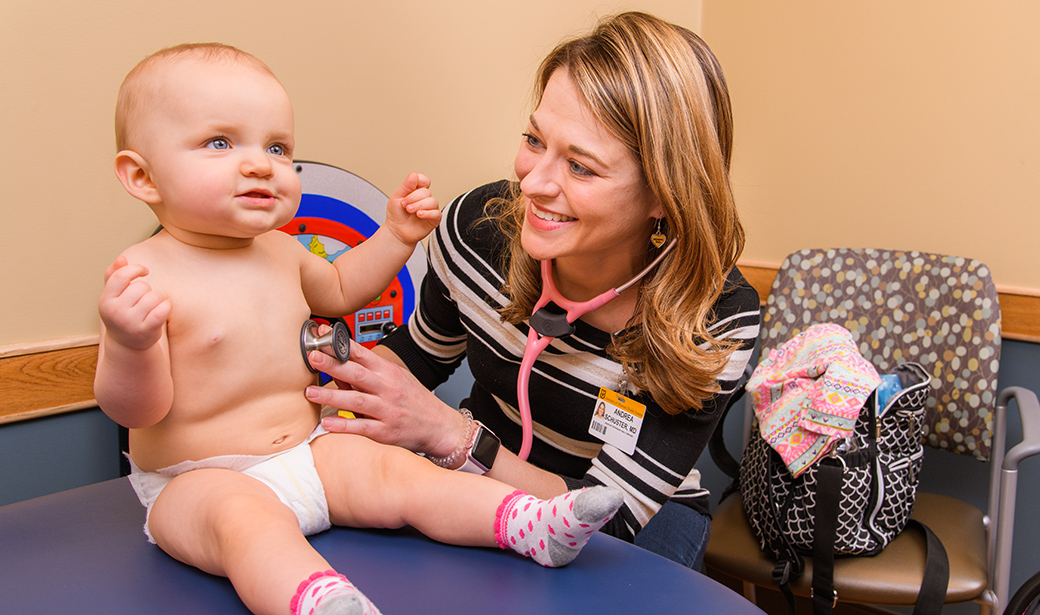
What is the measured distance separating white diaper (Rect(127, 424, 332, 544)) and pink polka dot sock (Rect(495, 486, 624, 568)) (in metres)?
0.22

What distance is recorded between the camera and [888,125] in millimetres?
A: 2021

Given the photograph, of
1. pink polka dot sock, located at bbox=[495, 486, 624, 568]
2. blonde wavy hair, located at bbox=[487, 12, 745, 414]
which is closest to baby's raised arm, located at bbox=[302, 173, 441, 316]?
blonde wavy hair, located at bbox=[487, 12, 745, 414]

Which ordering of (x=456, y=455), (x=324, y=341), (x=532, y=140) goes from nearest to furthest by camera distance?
(x=324, y=341), (x=456, y=455), (x=532, y=140)

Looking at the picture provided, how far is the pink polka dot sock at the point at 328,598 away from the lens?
0.57 m

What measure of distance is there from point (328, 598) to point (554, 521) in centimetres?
26

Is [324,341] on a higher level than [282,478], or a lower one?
higher

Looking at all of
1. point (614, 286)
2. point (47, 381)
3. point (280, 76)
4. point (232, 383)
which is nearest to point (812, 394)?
point (614, 286)

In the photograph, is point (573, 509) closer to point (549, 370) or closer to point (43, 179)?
point (549, 370)

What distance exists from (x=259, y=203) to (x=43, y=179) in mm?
584

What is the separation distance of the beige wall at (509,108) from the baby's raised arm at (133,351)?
0.58m

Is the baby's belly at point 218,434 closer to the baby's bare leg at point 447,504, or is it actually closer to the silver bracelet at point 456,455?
the baby's bare leg at point 447,504

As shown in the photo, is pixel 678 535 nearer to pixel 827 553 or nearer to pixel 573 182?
pixel 827 553

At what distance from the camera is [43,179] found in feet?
3.64

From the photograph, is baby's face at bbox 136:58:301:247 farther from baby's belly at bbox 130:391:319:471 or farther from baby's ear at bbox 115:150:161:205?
baby's belly at bbox 130:391:319:471
